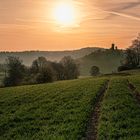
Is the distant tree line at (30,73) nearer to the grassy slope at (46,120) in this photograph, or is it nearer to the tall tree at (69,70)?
the tall tree at (69,70)

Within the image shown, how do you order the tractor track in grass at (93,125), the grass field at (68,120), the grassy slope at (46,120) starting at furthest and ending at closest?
the grassy slope at (46,120) → the grass field at (68,120) → the tractor track in grass at (93,125)

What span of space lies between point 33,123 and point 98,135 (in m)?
8.50

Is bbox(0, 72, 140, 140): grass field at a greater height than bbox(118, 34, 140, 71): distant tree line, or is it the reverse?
bbox(118, 34, 140, 71): distant tree line

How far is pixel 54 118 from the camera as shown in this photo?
32.4 m

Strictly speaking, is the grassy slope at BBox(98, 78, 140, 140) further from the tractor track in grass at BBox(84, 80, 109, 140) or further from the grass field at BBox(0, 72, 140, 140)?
the tractor track in grass at BBox(84, 80, 109, 140)

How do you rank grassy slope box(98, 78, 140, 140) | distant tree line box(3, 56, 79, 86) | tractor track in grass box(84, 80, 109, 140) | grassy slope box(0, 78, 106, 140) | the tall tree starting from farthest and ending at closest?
1. the tall tree
2. distant tree line box(3, 56, 79, 86)
3. grassy slope box(0, 78, 106, 140)
4. tractor track in grass box(84, 80, 109, 140)
5. grassy slope box(98, 78, 140, 140)

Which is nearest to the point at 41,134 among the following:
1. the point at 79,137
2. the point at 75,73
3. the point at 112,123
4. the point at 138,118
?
the point at 79,137

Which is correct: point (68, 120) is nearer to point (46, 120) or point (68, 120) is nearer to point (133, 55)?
point (46, 120)

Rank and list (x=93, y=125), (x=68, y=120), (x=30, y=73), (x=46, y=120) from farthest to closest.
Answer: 1. (x=30, y=73)
2. (x=46, y=120)
3. (x=68, y=120)
4. (x=93, y=125)

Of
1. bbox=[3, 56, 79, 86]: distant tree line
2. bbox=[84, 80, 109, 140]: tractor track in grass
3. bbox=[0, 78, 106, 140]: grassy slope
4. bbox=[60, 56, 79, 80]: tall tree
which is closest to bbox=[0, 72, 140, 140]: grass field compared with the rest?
bbox=[0, 78, 106, 140]: grassy slope

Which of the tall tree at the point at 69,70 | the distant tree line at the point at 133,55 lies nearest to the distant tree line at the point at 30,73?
the tall tree at the point at 69,70

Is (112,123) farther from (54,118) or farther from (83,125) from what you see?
(54,118)

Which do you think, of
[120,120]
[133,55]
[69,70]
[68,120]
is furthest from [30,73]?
[120,120]

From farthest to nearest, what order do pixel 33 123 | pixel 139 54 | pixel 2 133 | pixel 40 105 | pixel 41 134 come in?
pixel 139 54, pixel 40 105, pixel 33 123, pixel 2 133, pixel 41 134
